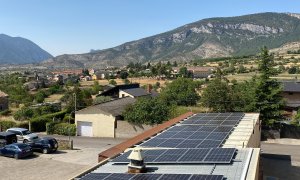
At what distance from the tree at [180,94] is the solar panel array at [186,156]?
4334 cm

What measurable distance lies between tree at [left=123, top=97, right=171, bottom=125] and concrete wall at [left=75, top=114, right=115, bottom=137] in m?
1.96

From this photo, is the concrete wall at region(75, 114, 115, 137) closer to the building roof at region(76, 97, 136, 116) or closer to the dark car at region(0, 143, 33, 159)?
the building roof at region(76, 97, 136, 116)

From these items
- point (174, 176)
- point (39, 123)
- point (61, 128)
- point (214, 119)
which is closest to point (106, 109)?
point (61, 128)

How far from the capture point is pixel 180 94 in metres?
65.1

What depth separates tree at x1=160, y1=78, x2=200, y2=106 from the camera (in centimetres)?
6342

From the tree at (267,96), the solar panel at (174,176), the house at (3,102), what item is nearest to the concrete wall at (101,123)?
the tree at (267,96)

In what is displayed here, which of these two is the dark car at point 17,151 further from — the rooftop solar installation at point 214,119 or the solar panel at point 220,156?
the solar panel at point 220,156

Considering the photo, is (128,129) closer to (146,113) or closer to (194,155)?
(146,113)

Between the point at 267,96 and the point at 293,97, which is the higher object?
the point at 267,96

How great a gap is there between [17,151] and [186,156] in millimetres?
20173

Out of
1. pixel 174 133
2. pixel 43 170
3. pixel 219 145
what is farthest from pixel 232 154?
pixel 43 170

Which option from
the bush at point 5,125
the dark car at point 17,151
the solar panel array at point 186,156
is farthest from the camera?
the bush at point 5,125

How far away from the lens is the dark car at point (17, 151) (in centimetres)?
3212

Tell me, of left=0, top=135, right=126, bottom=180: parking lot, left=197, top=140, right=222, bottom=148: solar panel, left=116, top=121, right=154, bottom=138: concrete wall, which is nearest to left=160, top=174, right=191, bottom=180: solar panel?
left=197, top=140, right=222, bottom=148: solar panel
